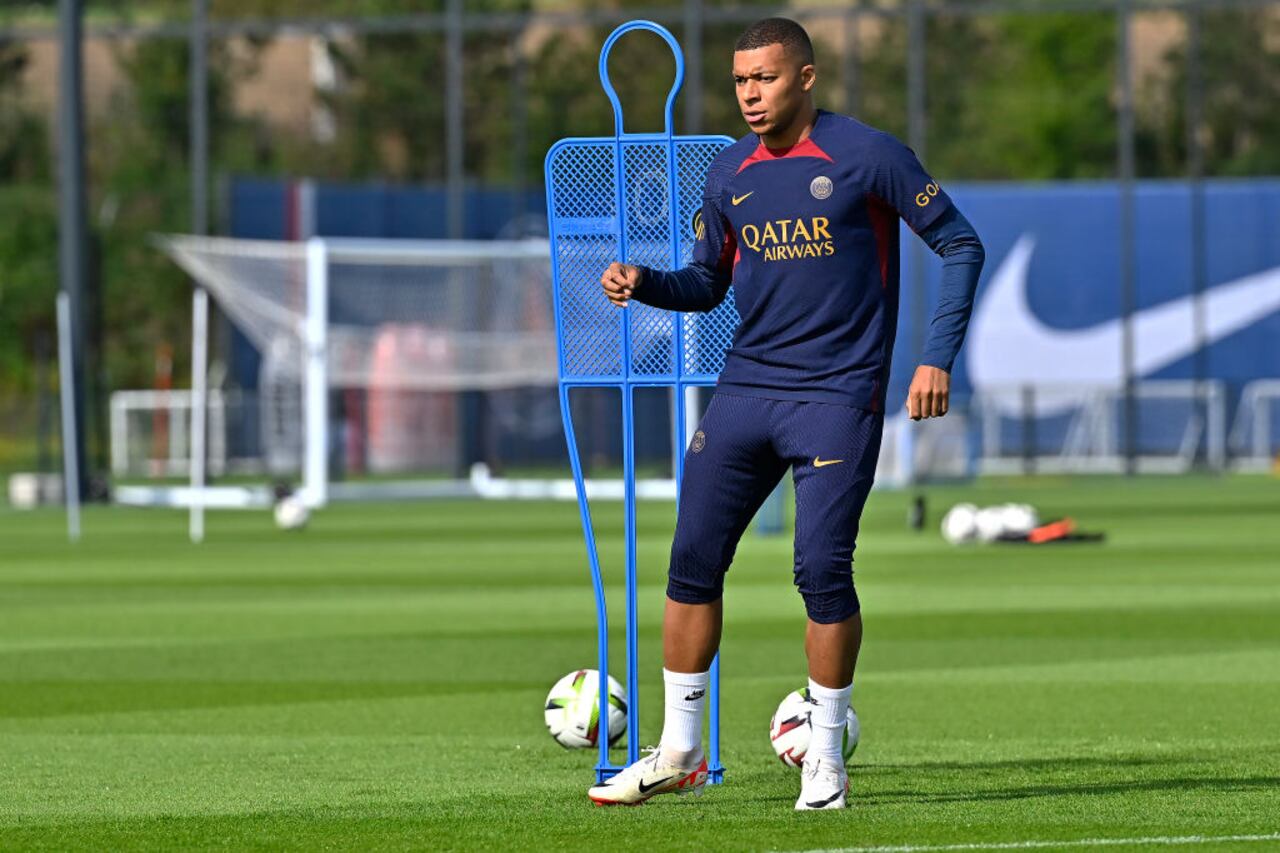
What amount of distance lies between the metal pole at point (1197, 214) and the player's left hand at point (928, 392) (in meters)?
30.9

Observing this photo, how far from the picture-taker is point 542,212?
142ft

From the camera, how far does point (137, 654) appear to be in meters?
12.2

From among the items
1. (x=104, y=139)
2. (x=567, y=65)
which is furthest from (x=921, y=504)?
(x=104, y=139)

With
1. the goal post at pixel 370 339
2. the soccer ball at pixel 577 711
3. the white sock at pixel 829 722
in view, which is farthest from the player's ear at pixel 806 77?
the goal post at pixel 370 339

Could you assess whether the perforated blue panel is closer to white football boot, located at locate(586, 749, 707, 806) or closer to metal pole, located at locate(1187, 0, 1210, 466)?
white football boot, located at locate(586, 749, 707, 806)

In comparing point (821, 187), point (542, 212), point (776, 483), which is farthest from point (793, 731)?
point (542, 212)

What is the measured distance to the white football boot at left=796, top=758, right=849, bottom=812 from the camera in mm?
6691

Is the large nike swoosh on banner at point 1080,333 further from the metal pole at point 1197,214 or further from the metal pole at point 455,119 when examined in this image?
the metal pole at point 455,119

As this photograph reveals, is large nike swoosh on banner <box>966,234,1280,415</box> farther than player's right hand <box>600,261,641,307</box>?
Yes

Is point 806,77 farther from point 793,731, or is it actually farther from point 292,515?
point 292,515

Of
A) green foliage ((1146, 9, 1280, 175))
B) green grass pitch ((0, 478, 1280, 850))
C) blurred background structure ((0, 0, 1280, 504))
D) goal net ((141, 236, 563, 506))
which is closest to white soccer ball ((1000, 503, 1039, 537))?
green grass pitch ((0, 478, 1280, 850))

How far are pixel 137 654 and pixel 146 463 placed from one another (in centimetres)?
2901

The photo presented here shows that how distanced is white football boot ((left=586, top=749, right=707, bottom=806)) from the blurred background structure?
74.2ft

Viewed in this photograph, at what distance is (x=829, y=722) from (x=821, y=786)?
17 centimetres
